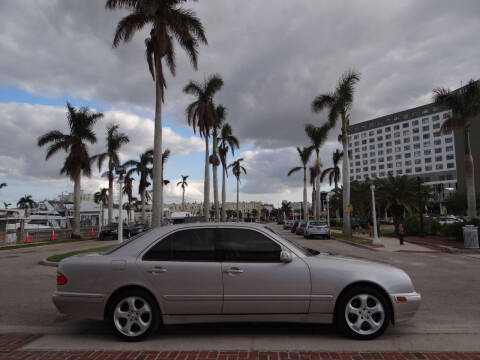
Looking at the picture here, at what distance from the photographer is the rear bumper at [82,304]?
4910 millimetres

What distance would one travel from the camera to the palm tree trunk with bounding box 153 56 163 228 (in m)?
18.3

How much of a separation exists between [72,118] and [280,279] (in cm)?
3435

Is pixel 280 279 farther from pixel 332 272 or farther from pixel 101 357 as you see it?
pixel 101 357

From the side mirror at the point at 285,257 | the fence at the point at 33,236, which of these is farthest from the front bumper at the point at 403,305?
the fence at the point at 33,236

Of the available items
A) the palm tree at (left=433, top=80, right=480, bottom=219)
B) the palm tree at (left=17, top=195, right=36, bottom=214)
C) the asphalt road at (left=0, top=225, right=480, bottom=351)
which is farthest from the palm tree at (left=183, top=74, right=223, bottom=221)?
the palm tree at (left=17, top=195, right=36, bottom=214)

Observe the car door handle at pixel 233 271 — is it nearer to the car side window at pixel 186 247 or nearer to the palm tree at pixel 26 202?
the car side window at pixel 186 247

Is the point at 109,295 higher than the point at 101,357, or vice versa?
the point at 109,295

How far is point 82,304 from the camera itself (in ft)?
16.3

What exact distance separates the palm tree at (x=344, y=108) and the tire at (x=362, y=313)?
2562cm

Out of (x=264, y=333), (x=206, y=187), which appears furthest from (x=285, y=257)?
(x=206, y=187)

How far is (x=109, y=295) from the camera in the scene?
4.90 metres

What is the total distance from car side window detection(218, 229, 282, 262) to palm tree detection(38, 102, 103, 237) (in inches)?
1273

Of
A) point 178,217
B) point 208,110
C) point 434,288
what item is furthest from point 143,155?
point 434,288

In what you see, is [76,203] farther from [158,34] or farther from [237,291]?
[237,291]
